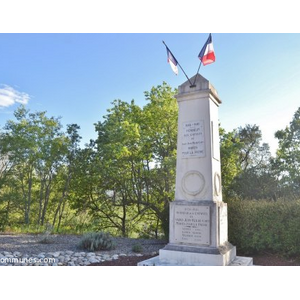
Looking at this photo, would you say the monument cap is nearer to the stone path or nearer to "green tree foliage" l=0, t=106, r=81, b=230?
the stone path

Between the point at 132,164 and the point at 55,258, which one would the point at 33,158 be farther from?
the point at 55,258

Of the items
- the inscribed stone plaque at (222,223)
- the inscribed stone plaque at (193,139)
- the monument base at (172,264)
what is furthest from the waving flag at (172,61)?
the monument base at (172,264)

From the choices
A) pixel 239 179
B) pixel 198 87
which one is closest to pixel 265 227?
pixel 198 87

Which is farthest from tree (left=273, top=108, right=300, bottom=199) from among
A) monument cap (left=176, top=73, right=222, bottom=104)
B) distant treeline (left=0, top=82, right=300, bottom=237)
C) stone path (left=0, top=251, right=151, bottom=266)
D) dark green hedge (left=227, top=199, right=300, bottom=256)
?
stone path (left=0, top=251, right=151, bottom=266)

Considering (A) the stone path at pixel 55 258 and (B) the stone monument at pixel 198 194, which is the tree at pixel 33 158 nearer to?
(A) the stone path at pixel 55 258

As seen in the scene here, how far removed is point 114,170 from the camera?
12.3 metres

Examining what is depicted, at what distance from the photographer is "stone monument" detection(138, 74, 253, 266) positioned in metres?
5.44

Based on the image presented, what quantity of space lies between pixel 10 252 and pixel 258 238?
5732mm

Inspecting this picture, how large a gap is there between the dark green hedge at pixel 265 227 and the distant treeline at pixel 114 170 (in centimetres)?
477

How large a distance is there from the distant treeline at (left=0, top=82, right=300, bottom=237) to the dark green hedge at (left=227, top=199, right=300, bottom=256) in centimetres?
477

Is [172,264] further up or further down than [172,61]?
further down

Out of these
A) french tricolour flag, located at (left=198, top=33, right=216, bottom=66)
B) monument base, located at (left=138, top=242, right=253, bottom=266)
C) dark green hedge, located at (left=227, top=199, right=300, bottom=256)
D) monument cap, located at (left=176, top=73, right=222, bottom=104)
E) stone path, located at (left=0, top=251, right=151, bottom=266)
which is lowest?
stone path, located at (left=0, top=251, right=151, bottom=266)

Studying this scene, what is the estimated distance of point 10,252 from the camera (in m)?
6.41

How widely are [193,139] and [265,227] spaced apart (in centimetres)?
290
